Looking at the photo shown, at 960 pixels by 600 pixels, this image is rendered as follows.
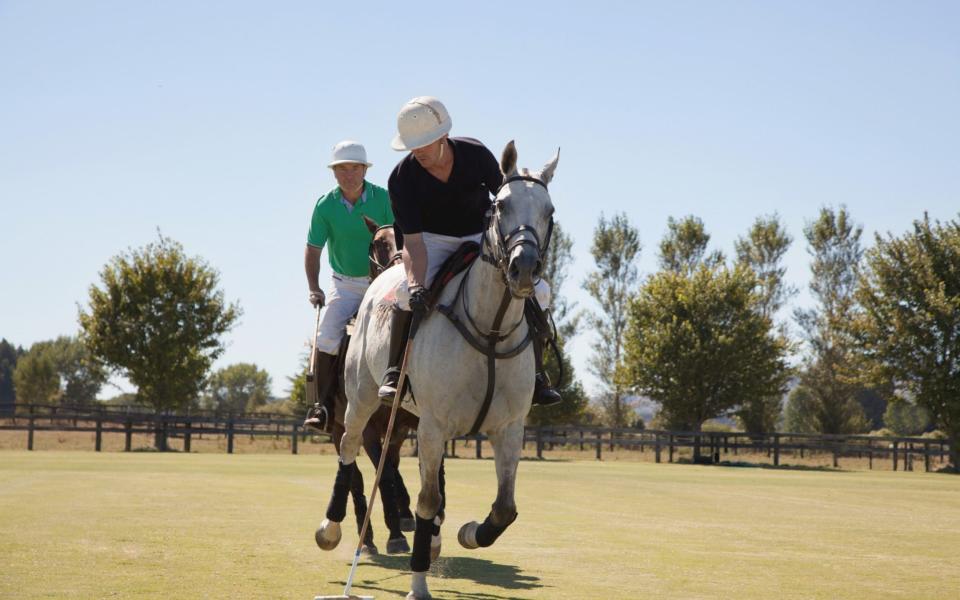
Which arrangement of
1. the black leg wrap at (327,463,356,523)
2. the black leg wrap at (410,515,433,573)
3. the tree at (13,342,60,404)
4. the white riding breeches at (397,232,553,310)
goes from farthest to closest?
1. the tree at (13,342,60,404)
2. the black leg wrap at (327,463,356,523)
3. the white riding breeches at (397,232,553,310)
4. the black leg wrap at (410,515,433,573)

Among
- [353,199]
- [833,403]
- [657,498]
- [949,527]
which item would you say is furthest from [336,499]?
[833,403]

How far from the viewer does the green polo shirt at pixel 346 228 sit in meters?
11.6

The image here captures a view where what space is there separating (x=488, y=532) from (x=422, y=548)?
21.5 inches

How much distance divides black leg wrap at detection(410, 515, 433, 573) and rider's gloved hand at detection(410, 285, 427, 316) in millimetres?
1477

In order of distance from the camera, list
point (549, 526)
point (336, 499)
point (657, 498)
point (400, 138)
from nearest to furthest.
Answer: point (400, 138), point (336, 499), point (549, 526), point (657, 498)

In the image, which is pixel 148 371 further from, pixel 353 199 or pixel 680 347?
pixel 353 199

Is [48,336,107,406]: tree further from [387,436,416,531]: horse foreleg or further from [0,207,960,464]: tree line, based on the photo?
[387,436,416,531]: horse foreleg

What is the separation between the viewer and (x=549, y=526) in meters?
13.2

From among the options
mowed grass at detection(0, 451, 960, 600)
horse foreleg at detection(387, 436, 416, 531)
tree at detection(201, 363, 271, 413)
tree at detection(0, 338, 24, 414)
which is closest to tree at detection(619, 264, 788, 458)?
mowed grass at detection(0, 451, 960, 600)

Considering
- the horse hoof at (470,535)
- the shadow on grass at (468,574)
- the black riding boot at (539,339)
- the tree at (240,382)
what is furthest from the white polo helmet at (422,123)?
the tree at (240,382)

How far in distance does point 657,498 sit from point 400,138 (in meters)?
12.5

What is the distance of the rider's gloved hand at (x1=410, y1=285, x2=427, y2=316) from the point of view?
7.82m

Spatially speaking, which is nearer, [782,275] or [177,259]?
[177,259]

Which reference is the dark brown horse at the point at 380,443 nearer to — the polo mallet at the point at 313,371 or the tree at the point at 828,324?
the polo mallet at the point at 313,371
